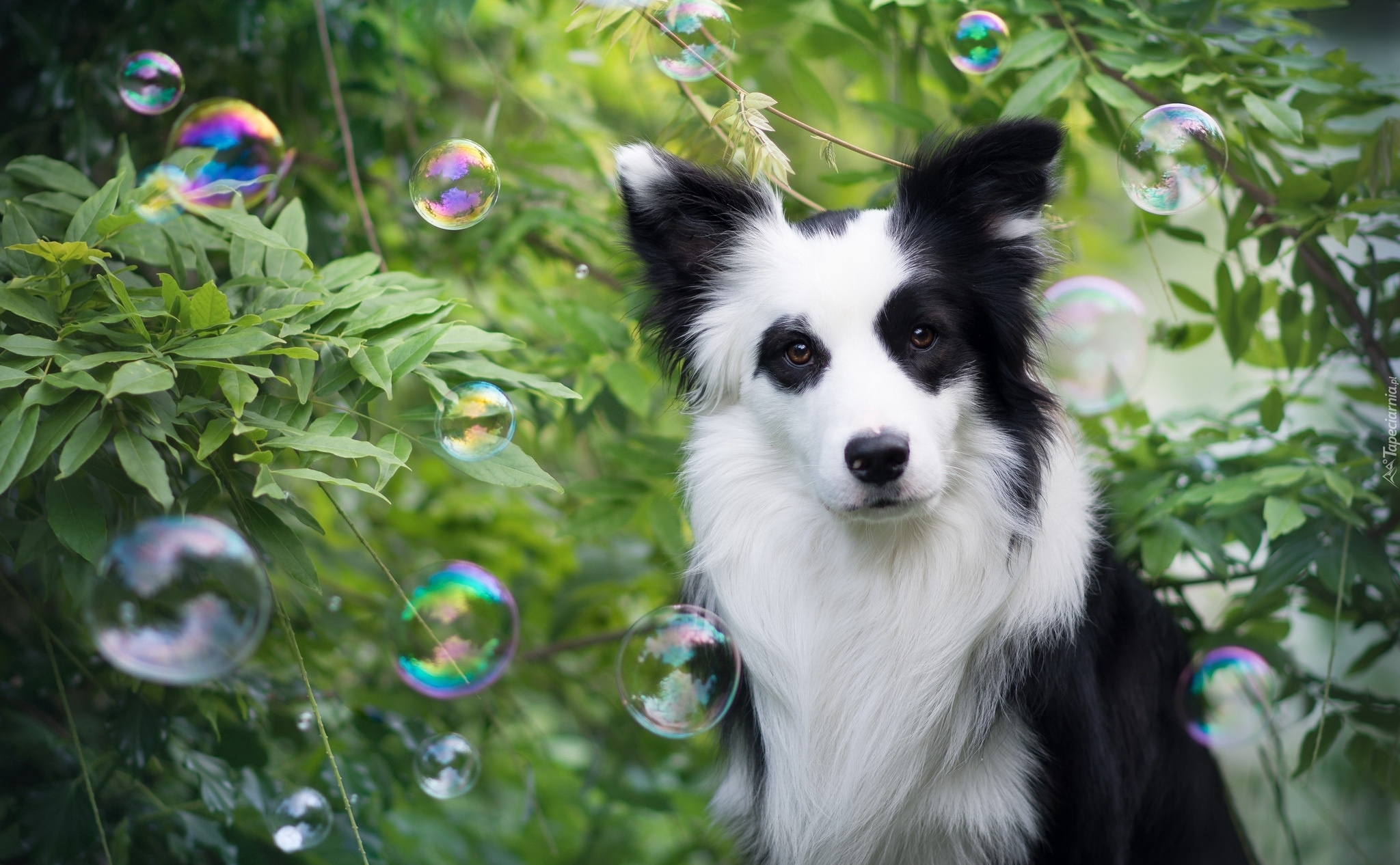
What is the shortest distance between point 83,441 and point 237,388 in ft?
0.88

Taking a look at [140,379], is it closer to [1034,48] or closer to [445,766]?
[445,766]

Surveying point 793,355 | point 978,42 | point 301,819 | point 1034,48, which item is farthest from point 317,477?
point 1034,48

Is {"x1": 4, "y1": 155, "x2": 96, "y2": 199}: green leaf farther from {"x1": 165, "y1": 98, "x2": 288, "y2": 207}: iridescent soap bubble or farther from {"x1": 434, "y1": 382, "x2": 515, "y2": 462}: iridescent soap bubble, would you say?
{"x1": 434, "y1": 382, "x2": 515, "y2": 462}: iridescent soap bubble

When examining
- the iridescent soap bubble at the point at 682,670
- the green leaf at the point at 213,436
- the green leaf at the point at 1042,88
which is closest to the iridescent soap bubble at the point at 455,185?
the green leaf at the point at 213,436

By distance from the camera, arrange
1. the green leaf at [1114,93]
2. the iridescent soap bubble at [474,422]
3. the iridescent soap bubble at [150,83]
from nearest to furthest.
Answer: the iridescent soap bubble at [474,422] < the green leaf at [1114,93] < the iridescent soap bubble at [150,83]

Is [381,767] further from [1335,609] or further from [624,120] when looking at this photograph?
[624,120]

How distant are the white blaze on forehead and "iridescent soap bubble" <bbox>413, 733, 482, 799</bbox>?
1177 millimetres

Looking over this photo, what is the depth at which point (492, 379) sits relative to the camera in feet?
7.51

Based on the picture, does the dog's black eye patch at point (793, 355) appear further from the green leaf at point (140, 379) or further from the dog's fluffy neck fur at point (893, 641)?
the green leaf at point (140, 379)

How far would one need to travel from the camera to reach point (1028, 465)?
2215 mm

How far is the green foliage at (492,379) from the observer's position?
6.45 ft

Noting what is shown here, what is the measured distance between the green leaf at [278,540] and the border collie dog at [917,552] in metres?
0.91

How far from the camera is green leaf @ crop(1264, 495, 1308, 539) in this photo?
224 centimetres

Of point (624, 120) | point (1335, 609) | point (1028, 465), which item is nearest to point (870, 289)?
point (1028, 465)
